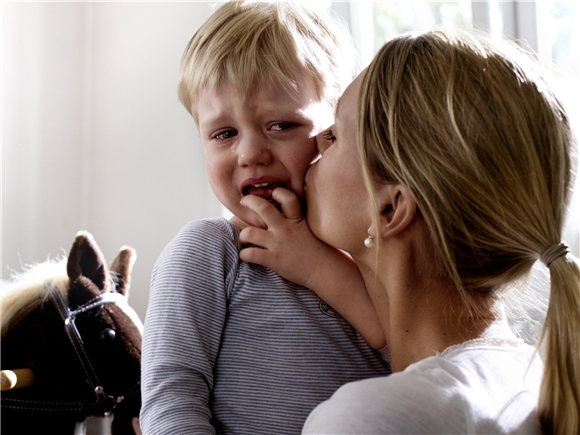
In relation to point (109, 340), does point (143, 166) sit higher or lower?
higher

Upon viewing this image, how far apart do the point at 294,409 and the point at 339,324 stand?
18 cm

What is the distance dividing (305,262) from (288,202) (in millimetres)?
120

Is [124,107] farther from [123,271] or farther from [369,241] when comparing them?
[369,241]

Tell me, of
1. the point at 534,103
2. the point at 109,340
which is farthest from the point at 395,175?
the point at 109,340

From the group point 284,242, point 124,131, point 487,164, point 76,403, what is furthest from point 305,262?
point 124,131

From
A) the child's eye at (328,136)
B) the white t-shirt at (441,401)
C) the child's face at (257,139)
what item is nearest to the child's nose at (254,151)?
the child's face at (257,139)

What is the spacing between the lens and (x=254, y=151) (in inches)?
40.8

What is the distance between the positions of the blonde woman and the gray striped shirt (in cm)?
15

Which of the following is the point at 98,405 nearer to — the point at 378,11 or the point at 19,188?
the point at 19,188

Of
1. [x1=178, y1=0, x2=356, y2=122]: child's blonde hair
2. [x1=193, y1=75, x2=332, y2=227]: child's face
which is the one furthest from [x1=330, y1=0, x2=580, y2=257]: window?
[x1=193, y1=75, x2=332, y2=227]: child's face

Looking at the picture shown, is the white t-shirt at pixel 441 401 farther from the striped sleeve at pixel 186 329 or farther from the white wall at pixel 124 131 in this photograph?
the white wall at pixel 124 131

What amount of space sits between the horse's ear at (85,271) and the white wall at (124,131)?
1.64 feet

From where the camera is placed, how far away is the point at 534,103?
2.56 ft

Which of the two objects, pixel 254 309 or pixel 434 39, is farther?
pixel 254 309
